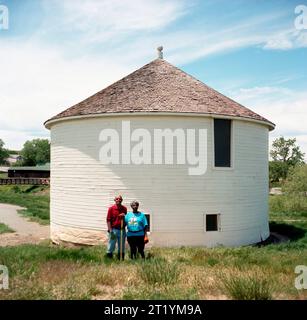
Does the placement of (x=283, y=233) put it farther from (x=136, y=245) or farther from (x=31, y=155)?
(x=31, y=155)

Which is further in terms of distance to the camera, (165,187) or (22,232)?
(22,232)

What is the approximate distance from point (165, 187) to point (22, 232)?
30.0ft

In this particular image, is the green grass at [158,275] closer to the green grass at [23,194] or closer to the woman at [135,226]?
the woman at [135,226]

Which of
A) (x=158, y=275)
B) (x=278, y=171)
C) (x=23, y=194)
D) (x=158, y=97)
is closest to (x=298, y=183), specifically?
(x=158, y=97)

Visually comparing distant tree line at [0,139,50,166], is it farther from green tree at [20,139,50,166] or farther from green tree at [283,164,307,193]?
green tree at [283,164,307,193]

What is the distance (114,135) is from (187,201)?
3.52m

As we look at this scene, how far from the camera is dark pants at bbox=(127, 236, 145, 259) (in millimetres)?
10453

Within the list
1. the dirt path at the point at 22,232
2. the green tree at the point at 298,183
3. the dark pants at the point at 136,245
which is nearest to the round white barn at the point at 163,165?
the dirt path at the point at 22,232

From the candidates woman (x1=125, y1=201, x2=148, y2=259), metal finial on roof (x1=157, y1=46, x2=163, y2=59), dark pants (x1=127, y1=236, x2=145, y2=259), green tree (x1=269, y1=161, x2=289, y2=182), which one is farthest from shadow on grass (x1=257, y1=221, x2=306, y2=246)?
green tree (x1=269, y1=161, x2=289, y2=182)

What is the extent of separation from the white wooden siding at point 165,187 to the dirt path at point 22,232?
2294mm

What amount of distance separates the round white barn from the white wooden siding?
35 millimetres

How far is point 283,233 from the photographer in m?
19.7
